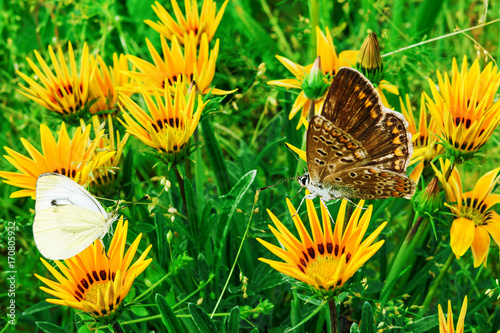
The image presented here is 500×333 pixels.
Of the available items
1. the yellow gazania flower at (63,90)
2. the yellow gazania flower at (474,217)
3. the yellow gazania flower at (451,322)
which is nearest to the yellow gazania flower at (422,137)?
the yellow gazania flower at (474,217)

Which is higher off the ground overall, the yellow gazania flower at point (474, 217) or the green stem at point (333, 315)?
the yellow gazania flower at point (474, 217)

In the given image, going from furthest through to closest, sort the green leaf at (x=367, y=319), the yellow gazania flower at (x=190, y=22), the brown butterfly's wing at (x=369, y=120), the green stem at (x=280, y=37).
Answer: the green stem at (x=280, y=37) < the yellow gazania flower at (x=190, y=22) < the green leaf at (x=367, y=319) < the brown butterfly's wing at (x=369, y=120)

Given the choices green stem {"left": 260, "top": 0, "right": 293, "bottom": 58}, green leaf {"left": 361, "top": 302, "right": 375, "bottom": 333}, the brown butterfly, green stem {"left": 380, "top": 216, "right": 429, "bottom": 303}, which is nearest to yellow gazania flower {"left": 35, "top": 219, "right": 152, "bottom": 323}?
the brown butterfly

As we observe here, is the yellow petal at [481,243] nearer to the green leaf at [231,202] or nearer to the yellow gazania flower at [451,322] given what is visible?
the yellow gazania flower at [451,322]

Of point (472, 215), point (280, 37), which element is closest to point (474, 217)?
point (472, 215)

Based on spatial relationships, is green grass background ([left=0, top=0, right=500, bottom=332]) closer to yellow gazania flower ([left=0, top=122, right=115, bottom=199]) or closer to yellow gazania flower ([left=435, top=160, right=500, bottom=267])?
yellow gazania flower ([left=435, top=160, right=500, bottom=267])

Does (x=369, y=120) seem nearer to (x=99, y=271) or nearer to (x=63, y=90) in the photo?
(x=99, y=271)

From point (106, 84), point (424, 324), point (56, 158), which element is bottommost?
point (424, 324)
